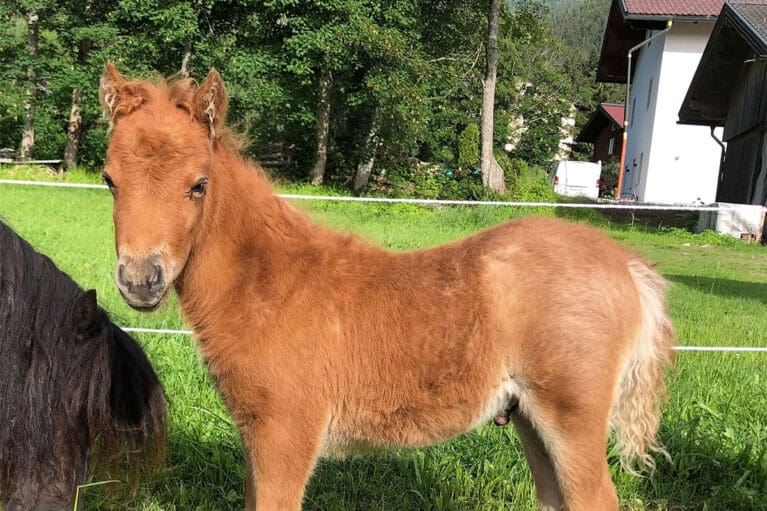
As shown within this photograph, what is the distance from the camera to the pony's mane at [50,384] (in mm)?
2135

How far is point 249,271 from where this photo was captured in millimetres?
2605

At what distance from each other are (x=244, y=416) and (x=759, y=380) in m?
4.14

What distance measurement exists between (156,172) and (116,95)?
1.63 ft

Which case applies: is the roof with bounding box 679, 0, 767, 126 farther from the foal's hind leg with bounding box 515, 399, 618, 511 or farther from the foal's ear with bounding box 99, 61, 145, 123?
the foal's ear with bounding box 99, 61, 145, 123

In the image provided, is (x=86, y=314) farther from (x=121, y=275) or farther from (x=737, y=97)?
(x=737, y=97)

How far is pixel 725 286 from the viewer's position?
8078 mm

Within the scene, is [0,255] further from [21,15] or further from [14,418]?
[21,15]

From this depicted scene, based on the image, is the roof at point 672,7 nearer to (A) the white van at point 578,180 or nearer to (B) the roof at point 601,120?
(A) the white van at point 578,180

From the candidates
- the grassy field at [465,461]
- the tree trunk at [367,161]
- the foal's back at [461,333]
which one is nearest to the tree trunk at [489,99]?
the tree trunk at [367,161]

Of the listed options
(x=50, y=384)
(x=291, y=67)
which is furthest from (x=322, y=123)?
(x=50, y=384)

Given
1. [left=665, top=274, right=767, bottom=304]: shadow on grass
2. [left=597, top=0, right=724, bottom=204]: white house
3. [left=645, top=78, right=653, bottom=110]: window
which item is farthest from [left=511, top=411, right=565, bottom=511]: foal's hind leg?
[left=645, top=78, right=653, bottom=110]: window

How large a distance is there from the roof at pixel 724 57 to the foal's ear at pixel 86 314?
1380 cm

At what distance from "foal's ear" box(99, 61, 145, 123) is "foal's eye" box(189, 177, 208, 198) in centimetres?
43

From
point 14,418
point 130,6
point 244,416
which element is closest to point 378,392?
point 244,416
